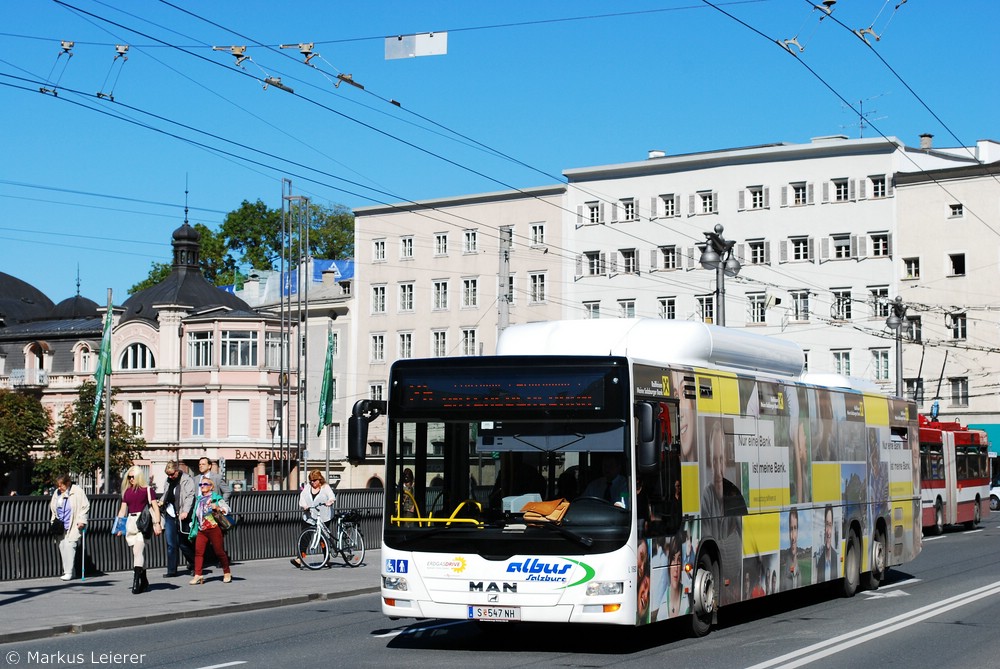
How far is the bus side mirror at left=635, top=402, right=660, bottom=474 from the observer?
12984 millimetres

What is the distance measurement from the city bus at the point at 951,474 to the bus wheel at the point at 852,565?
19.4 m

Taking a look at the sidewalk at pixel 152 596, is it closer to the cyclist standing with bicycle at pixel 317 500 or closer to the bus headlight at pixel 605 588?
the cyclist standing with bicycle at pixel 317 500

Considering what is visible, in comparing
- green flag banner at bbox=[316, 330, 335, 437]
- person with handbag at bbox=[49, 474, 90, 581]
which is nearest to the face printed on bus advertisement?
person with handbag at bbox=[49, 474, 90, 581]

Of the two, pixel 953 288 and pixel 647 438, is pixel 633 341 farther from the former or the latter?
pixel 953 288

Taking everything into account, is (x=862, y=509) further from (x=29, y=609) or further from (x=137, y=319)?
(x=137, y=319)

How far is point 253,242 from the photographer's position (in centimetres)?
10538

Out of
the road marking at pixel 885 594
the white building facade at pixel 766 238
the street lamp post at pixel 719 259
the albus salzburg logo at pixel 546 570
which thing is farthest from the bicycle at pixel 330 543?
the white building facade at pixel 766 238

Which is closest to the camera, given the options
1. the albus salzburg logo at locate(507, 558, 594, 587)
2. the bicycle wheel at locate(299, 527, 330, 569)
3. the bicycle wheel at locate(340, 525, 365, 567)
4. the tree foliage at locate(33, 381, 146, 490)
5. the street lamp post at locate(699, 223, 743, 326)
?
the albus salzburg logo at locate(507, 558, 594, 587)

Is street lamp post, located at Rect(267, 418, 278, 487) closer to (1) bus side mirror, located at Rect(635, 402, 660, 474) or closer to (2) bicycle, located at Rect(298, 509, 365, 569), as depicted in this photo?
(2) bicycle, located at Rect(298, 509, 365, 569)

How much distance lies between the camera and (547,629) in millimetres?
16172

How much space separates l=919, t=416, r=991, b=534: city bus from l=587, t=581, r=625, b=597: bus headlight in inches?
1082

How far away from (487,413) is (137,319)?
80653 millimetres

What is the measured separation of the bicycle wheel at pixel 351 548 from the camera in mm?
26342

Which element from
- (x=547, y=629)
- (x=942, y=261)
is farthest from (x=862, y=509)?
(x=942, y=261)
